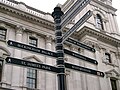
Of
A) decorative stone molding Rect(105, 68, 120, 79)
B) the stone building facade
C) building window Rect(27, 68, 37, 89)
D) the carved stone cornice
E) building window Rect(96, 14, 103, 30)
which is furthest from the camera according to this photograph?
building window Rect(96, 14, 103, 30)

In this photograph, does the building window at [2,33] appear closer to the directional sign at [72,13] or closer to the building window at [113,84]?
the directional sign at [72,13]

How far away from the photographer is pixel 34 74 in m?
17.5

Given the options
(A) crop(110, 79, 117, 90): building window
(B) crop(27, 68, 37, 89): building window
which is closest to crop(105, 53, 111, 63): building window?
(A) crop(110, 79, 117, 90): building window

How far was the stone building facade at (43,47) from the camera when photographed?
54.3 feet

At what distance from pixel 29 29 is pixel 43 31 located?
1558 mm

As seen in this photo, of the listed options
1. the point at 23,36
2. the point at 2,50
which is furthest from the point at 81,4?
the point at 23,36

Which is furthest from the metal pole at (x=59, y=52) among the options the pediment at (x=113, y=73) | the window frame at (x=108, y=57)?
the window frame at (x=108, y=57)


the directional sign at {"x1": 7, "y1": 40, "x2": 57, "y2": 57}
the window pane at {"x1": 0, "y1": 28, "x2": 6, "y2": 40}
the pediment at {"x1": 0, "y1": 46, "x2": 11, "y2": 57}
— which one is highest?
the window pane at {"x1": 0, "y1": 28, "x2": 6, "y2": 40}

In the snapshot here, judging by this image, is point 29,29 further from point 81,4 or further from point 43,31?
point 81,4

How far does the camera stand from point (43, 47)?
19.5 meters

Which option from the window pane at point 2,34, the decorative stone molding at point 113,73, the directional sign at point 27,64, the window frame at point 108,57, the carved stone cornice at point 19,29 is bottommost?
the directional sign at point 27,64

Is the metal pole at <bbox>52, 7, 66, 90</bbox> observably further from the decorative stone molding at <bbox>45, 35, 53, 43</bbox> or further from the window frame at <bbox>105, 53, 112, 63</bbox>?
the window frame at <bbox>105, 53, 112, 63</bbox>

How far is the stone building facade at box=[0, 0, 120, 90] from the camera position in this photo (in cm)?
1655

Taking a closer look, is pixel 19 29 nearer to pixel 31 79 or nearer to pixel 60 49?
pixel 31 79
